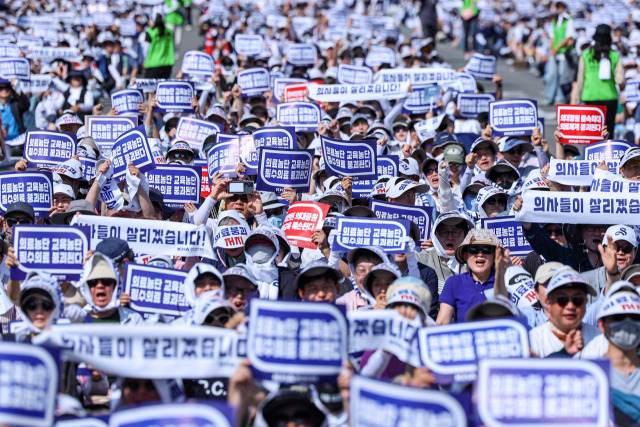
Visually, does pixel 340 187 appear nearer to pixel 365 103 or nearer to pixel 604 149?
pixel 604 149

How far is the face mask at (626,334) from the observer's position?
620cm

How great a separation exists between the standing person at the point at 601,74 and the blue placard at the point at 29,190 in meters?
8.33

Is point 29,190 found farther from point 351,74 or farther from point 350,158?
point 351,74

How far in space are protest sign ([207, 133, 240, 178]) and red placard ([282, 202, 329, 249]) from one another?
1.74 meters

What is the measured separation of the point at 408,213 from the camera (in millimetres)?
9445

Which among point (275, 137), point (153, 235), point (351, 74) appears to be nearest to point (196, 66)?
point (351, 74)

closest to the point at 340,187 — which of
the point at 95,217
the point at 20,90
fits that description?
the point at 95,217

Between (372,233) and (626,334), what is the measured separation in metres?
2.73

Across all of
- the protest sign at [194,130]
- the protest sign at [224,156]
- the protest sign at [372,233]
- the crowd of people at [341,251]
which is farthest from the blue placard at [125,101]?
the protest sign at [372,233]

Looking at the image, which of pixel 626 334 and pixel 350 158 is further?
pixel 350 158

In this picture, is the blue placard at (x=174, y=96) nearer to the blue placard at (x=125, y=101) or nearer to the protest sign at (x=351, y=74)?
the blue placard at (x=125, y=101)

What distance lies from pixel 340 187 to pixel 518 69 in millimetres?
21391

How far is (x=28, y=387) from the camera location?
534cm

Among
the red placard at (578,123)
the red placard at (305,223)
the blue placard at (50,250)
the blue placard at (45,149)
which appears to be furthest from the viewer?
the red placard at (578,123)
